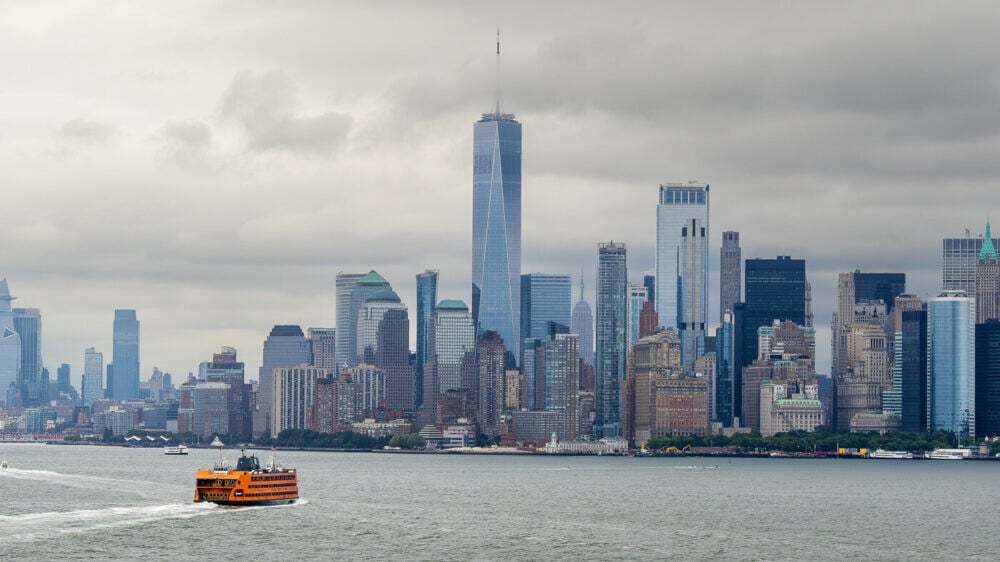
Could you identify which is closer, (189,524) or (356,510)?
(189,524)

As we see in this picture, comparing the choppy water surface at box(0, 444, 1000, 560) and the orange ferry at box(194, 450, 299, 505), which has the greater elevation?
A: the orange ferry at box(194, 450, 299, 505)

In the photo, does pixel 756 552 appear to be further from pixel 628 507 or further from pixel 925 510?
pixel 925 510

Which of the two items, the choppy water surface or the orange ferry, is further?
the orange ferry

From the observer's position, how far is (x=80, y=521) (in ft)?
491

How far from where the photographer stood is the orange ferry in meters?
163

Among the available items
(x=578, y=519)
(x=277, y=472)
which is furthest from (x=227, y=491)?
(x=578, y=519)

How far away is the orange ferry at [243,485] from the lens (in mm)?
163250

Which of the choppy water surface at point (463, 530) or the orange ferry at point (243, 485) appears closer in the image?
the choppy water surface at point (463, 530)

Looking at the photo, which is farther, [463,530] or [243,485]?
[243,485]

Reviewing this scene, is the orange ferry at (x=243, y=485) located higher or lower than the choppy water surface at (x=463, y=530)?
higher

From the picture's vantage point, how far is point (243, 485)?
16312 cm

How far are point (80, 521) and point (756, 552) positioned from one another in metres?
54.9

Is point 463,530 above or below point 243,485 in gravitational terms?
below

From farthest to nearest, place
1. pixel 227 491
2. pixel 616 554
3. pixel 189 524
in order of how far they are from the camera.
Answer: pixel 227 491, pixel 189 524, pixel 616 554
